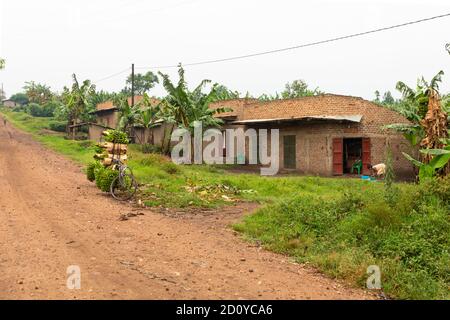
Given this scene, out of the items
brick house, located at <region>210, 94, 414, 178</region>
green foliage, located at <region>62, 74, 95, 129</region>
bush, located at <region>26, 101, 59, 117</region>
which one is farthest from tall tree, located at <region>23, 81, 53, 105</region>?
brick house, located at <region>210, 94, 414, 178</region>

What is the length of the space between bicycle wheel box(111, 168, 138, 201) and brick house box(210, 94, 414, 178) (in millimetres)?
11515

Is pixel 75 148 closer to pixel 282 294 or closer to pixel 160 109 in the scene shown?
pixel 160 109

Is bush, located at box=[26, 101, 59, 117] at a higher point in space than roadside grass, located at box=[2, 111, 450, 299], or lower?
higher

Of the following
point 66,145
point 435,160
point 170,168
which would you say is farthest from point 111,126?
point 435,160

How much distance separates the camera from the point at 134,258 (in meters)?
6.71

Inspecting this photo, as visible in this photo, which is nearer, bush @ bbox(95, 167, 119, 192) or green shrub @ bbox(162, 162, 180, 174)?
bush @ bbox(95, 167, 119, 192)

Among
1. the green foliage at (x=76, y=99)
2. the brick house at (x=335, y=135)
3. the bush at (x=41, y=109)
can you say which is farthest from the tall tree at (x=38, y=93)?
the brick house at (x=335, y=135)

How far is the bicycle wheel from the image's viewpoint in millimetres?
12547

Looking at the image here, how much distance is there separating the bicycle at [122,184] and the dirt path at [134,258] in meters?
1.18

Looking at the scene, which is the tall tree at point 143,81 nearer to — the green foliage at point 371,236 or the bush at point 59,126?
the bush at point 59,126

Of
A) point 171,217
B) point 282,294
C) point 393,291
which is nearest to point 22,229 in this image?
point 171,217

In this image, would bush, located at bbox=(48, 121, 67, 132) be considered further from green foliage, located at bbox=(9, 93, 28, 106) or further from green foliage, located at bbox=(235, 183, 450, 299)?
green foliage, located at bbox=(9, 93, 28, 106)

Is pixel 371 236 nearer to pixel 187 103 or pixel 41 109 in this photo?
pixel 187 103
